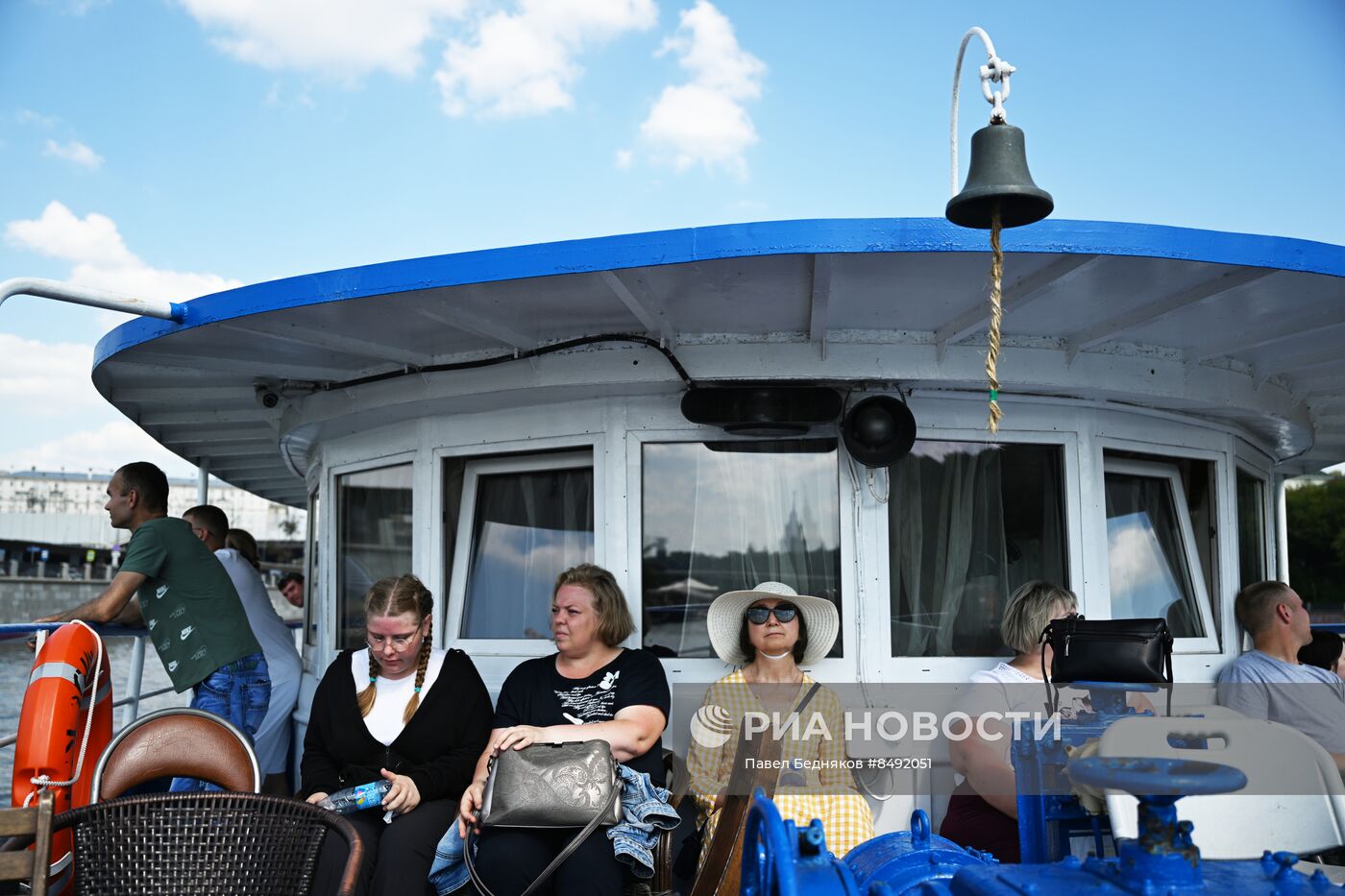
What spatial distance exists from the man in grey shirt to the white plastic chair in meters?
1.62

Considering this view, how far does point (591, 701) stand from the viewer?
13.1 ft

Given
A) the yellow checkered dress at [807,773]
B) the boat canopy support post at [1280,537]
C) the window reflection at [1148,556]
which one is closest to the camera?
the yellow checkered dress at [807,773]

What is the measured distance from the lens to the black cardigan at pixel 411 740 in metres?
3.82

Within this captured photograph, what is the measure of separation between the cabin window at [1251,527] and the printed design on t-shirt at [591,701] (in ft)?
14.2

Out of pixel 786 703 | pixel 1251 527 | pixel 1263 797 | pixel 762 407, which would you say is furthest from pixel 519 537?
pixel 1251 527

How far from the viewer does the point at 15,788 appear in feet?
11.5

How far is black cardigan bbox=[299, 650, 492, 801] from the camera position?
3816 millimetres

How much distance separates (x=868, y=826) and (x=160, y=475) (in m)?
3.58

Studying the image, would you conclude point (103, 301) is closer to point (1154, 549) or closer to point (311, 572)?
point (311, 572)

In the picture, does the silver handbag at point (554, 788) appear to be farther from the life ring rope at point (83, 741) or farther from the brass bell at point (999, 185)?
the brass bell at point (999, 185)

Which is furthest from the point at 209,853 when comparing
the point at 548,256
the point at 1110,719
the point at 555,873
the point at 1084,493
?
the point at 1084,493

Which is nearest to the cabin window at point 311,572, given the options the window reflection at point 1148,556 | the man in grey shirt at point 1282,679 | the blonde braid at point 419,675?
the blonde braid at point 419,675

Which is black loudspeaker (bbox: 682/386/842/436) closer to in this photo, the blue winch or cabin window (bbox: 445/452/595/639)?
cabin window (bbox: 445/452/595/639)

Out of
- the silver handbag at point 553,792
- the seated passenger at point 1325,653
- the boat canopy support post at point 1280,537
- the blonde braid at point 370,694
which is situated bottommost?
the silver handbag at point 553,792
